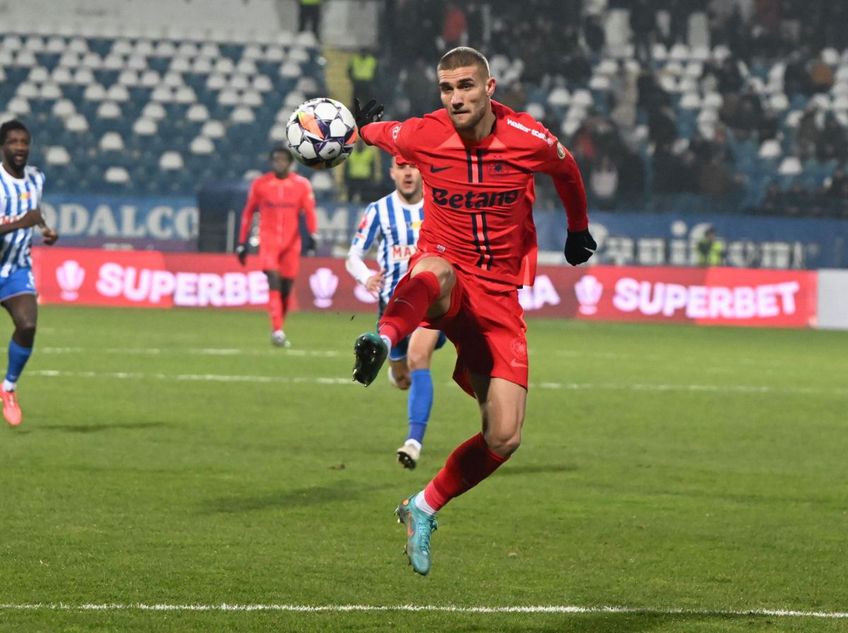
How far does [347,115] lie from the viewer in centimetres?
684

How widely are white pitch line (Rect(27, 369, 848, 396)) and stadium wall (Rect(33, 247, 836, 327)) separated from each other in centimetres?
944

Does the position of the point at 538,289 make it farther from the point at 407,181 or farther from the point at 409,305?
the point at 409,305

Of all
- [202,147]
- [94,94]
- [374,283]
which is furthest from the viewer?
[94,94]

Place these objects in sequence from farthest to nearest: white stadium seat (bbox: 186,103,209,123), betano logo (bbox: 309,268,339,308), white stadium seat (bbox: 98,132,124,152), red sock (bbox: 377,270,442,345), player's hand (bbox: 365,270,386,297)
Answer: white stadium seat (bbox: 186,103,209,123) < white stadium seat (bbox: 98,132,124,152) < betano logo (bbox: 309,268,339,308) < player's hand (bbox: 365,270,386,297) < red sock (bbox: 377,270,442,345)

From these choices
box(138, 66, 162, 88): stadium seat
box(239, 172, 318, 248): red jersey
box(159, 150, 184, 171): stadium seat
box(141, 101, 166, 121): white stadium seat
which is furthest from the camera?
box(138, 66, 162, 88): stadium seat

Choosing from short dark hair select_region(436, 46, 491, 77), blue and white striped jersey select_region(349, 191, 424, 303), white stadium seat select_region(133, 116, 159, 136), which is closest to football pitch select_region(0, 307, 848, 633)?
blue and white striped jersey select_region(349, 191, 424, 303)

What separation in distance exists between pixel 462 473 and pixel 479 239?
956 millimetres

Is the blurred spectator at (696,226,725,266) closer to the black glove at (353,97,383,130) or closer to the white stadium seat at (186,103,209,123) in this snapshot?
the white stadium seat at (186,103,209,123)

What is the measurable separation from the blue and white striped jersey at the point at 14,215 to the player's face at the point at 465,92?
19.4ft

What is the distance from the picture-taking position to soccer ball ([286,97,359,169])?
22.5ft

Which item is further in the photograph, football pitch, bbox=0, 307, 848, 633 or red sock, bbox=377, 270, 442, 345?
football pitch, bbox=0, 307, 848, 633

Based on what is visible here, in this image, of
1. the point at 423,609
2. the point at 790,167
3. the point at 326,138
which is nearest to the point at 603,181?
the point at 790,167

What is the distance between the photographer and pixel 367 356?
17.0 feet

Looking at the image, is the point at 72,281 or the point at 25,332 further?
the point at 72,281
